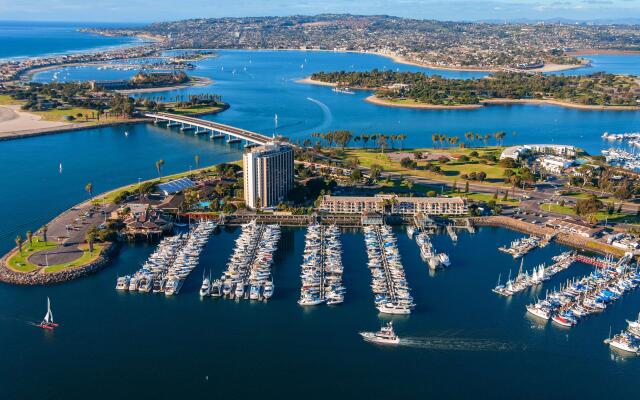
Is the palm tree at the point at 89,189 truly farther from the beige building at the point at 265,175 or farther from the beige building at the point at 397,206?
the beige building at the point at 397,206

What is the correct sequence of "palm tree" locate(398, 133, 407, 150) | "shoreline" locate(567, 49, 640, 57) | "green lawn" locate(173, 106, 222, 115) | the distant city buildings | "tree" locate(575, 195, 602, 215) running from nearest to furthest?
"tree" locate(575, 195, 602, 215)
the distant city buildings
"palm tree" locate(398, 133, 407, 150)
"green lawn" locate(173, 106, 222, 115)
"shoreline" locate(567, 49, 640, 57)

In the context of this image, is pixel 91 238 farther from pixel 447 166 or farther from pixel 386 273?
pixel 447 166

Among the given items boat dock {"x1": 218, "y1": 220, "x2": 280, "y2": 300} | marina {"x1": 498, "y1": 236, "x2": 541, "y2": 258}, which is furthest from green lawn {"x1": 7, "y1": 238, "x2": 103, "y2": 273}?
marina {"x1": 498, "y1": 236, "x2": 541, "y2": 258}

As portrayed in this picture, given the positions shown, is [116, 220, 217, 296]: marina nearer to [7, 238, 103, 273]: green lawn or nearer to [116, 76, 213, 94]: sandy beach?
[7, 238, 103, 273]: green lawn

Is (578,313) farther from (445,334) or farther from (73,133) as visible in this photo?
(73,133)

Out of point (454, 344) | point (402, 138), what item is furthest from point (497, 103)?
point (454, 344)
